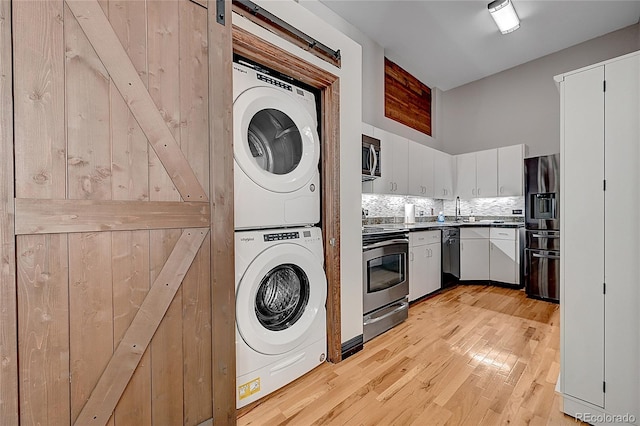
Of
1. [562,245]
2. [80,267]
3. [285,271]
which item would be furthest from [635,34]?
[80,267]

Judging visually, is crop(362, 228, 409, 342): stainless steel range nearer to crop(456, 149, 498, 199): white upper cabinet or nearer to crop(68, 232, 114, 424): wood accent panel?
Answer: crop(68, 232, 114, 424): wood accent panel

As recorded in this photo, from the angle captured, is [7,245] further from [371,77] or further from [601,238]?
[371,77]

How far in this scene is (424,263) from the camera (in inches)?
145

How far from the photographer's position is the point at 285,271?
6.59 feet

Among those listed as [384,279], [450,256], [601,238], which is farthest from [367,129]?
[601,238]

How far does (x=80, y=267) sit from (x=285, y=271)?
1165 millimetres

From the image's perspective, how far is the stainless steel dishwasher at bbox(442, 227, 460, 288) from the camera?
161 inches

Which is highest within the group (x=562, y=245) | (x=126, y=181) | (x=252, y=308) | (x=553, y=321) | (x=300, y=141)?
(x=300, y=141)

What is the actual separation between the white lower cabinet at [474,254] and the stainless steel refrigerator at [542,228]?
574mm

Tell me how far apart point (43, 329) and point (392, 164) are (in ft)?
11.6

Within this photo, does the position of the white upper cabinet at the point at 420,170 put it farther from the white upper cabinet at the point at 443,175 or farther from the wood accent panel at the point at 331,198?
the wood accent panel at the point at 331,198

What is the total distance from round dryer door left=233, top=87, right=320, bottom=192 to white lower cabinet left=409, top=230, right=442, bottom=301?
1.92 meters

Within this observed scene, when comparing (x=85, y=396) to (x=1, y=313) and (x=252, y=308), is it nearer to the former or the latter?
(x=1, y=313)

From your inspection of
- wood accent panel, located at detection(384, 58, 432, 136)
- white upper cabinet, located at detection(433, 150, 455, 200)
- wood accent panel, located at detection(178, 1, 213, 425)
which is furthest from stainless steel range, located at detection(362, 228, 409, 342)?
wood accent panel, located at detection(384, 58, 432, 136)
